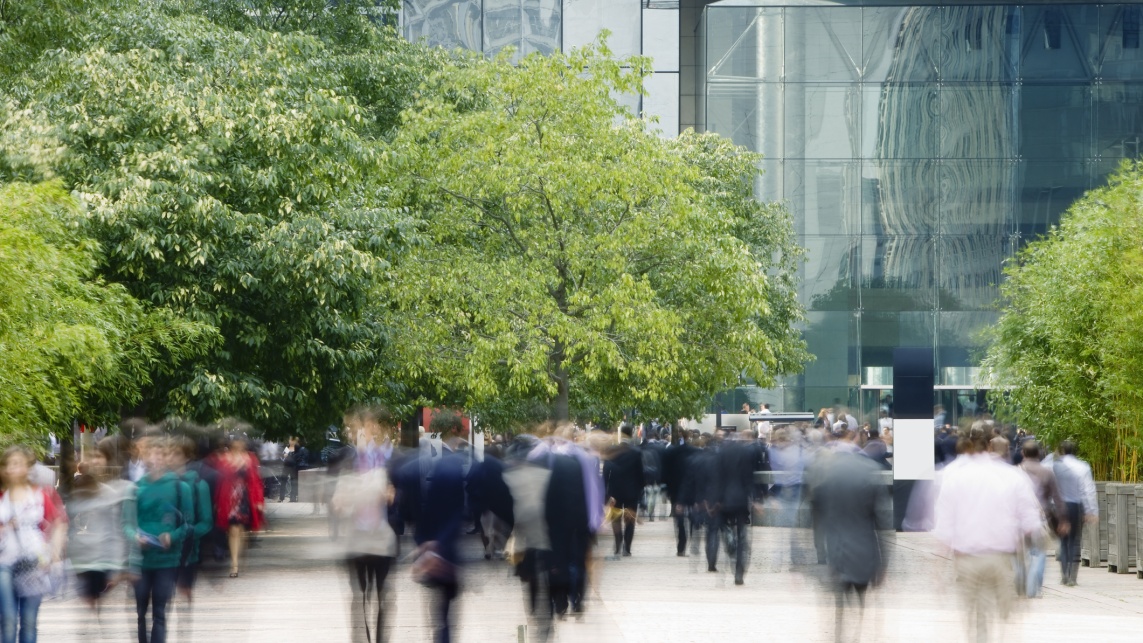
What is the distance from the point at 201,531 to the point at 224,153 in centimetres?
1323

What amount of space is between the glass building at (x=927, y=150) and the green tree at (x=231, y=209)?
71.9ft

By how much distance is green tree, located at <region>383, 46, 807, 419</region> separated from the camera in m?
27.1

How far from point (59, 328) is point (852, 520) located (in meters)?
11.5

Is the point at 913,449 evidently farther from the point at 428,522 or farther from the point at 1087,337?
the point at 428,522

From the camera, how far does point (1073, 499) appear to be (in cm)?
2075

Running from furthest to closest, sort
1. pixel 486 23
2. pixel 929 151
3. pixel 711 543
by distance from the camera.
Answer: pixel 486 23, pixel 929 151, pixel 711 543

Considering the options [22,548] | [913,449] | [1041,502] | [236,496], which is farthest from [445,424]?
[913,449]

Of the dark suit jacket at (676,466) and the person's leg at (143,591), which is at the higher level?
the dark suit jacket at (676,466)

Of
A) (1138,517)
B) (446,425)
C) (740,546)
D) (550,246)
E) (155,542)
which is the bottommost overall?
(740,546)

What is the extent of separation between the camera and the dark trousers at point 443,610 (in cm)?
1085

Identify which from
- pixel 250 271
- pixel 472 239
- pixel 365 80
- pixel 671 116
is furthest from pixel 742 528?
pixel 671 116

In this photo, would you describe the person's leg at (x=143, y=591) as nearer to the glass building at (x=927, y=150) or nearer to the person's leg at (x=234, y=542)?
the person's leg at (x=234, y=542)

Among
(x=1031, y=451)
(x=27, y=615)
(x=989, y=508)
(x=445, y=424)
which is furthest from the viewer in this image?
(x=1031, y=451)

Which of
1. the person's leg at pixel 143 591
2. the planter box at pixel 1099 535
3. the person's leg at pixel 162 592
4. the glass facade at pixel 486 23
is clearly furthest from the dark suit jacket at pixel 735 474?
the glass facade at pixel 486 23
